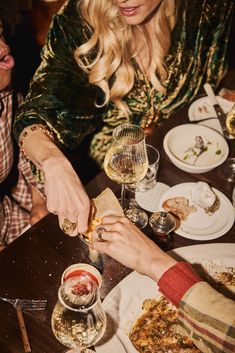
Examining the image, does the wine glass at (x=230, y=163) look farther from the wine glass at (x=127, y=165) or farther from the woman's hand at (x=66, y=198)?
the woman's hand at (x=66, y=198)

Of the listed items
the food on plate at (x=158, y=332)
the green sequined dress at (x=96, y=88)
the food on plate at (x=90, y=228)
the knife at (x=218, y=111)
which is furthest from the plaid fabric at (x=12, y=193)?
the food on plate at (x=158, y=332)

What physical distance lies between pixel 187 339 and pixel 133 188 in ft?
2.41

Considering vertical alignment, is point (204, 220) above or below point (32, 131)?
below

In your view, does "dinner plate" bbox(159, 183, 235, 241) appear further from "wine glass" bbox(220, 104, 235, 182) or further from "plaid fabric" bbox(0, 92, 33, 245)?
"plaid fabric" bbox(0, 92, 33, 245)

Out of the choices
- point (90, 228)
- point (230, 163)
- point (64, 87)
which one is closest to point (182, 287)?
point (90, 228)

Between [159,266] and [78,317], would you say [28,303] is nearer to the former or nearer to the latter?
[78,317]

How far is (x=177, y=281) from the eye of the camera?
1.42m

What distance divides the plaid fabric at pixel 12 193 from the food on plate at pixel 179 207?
1.03 metres

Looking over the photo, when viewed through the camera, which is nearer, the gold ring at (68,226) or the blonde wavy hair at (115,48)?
the gold ring at (68,226)

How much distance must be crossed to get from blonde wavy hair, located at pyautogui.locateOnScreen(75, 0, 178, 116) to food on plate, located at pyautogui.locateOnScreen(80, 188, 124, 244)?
2.95ft

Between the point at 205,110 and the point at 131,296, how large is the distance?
4.21 feet

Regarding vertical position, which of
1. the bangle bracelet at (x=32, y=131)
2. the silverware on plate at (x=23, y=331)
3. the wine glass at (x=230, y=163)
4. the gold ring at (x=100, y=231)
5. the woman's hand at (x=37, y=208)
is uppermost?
the bangle bracelet at (x=32, y=131)

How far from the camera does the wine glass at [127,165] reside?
1.79 metres

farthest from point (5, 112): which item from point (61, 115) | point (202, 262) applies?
point (202, 262)
